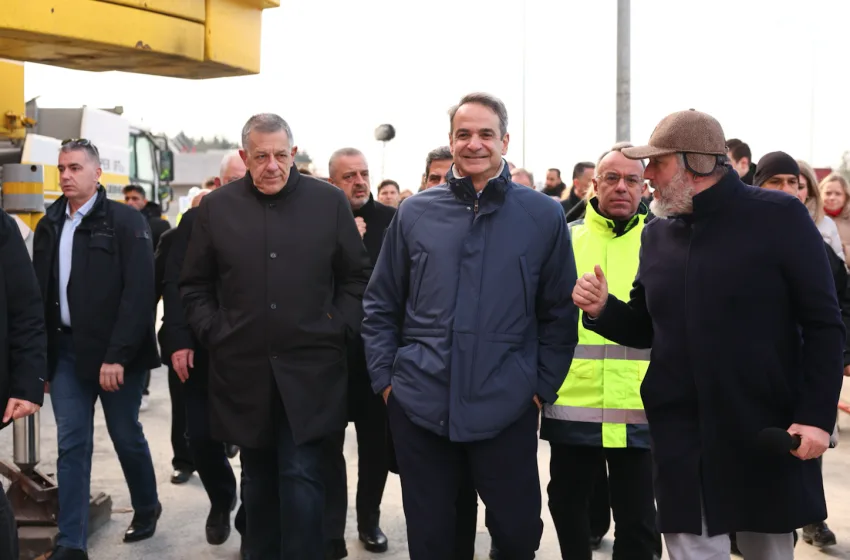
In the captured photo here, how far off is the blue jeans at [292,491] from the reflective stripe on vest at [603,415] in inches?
43.2

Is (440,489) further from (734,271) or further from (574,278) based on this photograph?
(734,271)

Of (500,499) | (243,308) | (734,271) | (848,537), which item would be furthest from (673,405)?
(848,537)

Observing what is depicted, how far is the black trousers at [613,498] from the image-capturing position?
4.14 metres

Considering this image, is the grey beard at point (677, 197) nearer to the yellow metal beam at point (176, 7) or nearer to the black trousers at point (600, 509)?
the yellow metal beam at point (176, 7)

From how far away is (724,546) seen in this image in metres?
3.26

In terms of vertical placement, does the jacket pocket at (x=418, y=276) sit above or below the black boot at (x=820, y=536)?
above

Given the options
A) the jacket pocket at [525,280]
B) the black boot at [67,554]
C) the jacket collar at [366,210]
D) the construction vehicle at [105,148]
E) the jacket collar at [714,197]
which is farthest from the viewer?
the construction vehicle at [105,148]

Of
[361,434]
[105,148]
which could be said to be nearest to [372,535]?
[361,434]

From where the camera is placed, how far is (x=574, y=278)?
3740 millimetres

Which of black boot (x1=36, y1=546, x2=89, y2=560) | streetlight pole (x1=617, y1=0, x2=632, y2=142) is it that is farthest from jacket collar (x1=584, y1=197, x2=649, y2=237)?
streetlight pole (x1=617, y1=0, x2=632, y2=142)

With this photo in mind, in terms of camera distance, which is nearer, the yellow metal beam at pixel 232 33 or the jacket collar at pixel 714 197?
the jacket collar at pixel 714 197

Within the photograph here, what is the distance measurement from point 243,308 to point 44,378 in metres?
0.84

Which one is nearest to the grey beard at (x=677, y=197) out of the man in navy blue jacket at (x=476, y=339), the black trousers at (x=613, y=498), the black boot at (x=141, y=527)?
the man in navy blue jacket at (x=476, y=339)

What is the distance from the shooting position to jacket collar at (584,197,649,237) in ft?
13.8
